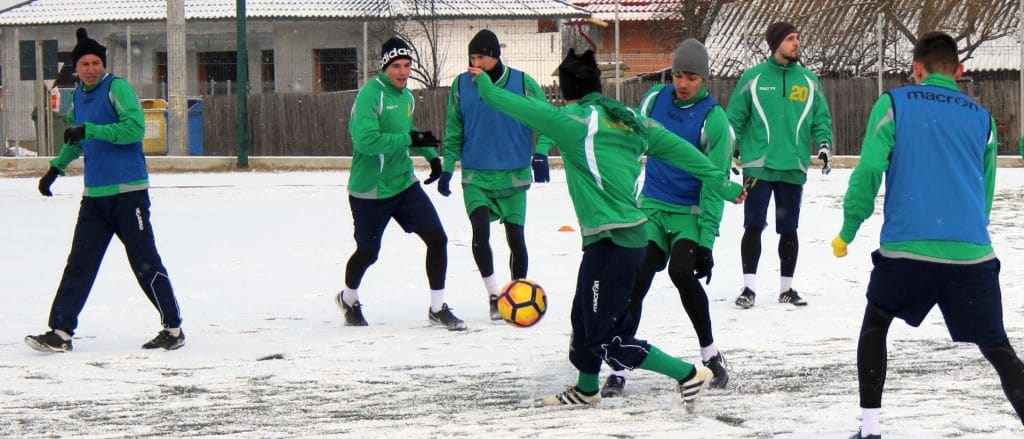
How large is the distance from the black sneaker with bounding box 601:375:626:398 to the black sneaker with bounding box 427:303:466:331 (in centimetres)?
199

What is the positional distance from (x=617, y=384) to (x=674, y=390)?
0.83ft

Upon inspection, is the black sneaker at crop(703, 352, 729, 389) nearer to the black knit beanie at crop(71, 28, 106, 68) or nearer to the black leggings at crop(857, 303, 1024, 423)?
the black leggings at crop(857, 303, 1024, 423)

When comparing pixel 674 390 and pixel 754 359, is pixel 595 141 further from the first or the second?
pixel 754 359

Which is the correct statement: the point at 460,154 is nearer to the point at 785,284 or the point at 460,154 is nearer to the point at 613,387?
the point at 785,284

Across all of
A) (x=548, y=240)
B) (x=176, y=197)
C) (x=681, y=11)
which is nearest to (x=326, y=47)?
Result: (x=681, y=11)

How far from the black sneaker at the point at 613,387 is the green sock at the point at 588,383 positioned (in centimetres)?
23

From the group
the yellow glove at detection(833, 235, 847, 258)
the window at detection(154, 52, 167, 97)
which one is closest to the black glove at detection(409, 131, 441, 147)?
the yellow glove at detection(833, 235, 847, 258)

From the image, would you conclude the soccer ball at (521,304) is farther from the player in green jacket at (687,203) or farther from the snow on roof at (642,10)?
the snow on roof at (642,10)

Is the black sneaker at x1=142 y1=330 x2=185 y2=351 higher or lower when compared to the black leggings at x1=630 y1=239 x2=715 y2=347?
lower

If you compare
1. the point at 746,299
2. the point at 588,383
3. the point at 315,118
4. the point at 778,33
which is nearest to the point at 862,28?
the point at 315,118

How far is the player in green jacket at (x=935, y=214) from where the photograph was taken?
5.24m

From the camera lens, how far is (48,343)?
7730 millimetres

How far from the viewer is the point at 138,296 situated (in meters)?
9.88

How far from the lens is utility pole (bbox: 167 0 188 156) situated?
25.4m
